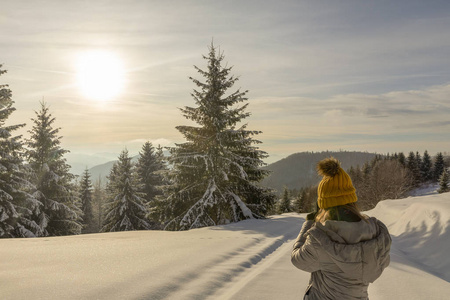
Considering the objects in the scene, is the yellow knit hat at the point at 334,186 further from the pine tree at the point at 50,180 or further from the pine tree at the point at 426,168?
the pine tree at the point at 426,168

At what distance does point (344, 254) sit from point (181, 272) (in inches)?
148

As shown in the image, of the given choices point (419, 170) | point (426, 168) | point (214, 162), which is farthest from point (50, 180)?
point (426, 168)

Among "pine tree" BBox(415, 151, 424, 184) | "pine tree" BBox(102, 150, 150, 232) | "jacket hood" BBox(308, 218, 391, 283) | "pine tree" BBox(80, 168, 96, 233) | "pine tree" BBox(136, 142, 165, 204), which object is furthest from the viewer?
"pine tree" BBox(415, 151, 424, 184)

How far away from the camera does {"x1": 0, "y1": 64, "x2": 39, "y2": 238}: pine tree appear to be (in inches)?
709

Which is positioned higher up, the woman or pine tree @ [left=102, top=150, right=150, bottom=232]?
the woman

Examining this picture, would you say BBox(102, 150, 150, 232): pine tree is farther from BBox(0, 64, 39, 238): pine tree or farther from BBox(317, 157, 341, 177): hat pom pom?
BBox(317, 157, 341, 177): hat pom pom

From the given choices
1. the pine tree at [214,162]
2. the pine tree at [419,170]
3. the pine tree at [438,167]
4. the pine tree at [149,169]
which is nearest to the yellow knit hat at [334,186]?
the pine tree at [214,162]

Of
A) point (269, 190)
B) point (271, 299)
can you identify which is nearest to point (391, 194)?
point (269, 190)

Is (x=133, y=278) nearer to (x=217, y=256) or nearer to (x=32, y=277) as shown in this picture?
(x=32, y=277)

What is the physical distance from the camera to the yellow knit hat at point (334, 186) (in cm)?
246

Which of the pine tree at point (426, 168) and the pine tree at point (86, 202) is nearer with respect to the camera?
the pine tree at point (86, 202)

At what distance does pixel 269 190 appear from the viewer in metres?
19.6

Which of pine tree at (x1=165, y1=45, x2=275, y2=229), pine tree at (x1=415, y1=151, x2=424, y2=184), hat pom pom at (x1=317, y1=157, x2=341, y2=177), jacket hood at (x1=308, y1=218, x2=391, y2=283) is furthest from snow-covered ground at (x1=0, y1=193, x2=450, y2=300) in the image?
pine tree at (x1=415, y1=151, x2=424, y2=184)

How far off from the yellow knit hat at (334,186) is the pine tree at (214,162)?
49.5ft
